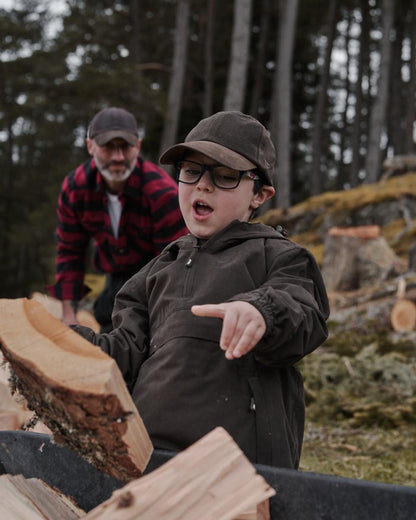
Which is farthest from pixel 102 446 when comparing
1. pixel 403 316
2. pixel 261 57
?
pixel 261 57

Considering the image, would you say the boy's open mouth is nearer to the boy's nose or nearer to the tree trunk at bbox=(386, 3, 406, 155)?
the boy's nose

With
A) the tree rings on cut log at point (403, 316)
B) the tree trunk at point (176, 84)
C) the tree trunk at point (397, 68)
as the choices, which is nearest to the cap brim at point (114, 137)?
the tree rings on cut log at point (403, 316)

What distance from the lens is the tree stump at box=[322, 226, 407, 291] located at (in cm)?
871

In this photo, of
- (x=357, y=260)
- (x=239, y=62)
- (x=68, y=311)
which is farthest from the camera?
(x=239, y=62)

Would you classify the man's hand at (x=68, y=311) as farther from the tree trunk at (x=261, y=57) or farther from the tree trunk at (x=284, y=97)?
the tree trunk at (x=261, y=57)

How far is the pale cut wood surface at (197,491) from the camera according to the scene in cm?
116

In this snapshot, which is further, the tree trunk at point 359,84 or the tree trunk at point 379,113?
the tree trunk at point 359,84

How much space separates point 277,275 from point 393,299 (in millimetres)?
5703

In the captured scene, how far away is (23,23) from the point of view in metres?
20.1

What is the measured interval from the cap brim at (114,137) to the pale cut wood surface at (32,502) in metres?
2.45

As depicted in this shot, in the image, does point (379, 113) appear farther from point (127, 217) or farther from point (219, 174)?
point (219, 174)

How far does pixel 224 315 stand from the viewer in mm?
1446

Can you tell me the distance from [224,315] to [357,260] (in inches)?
305

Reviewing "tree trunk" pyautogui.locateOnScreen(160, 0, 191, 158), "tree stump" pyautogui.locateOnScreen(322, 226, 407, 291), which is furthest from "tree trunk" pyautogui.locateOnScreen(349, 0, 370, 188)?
"tree stump" pyautogui.locateOnScreen(322, 226, 407, 291)
